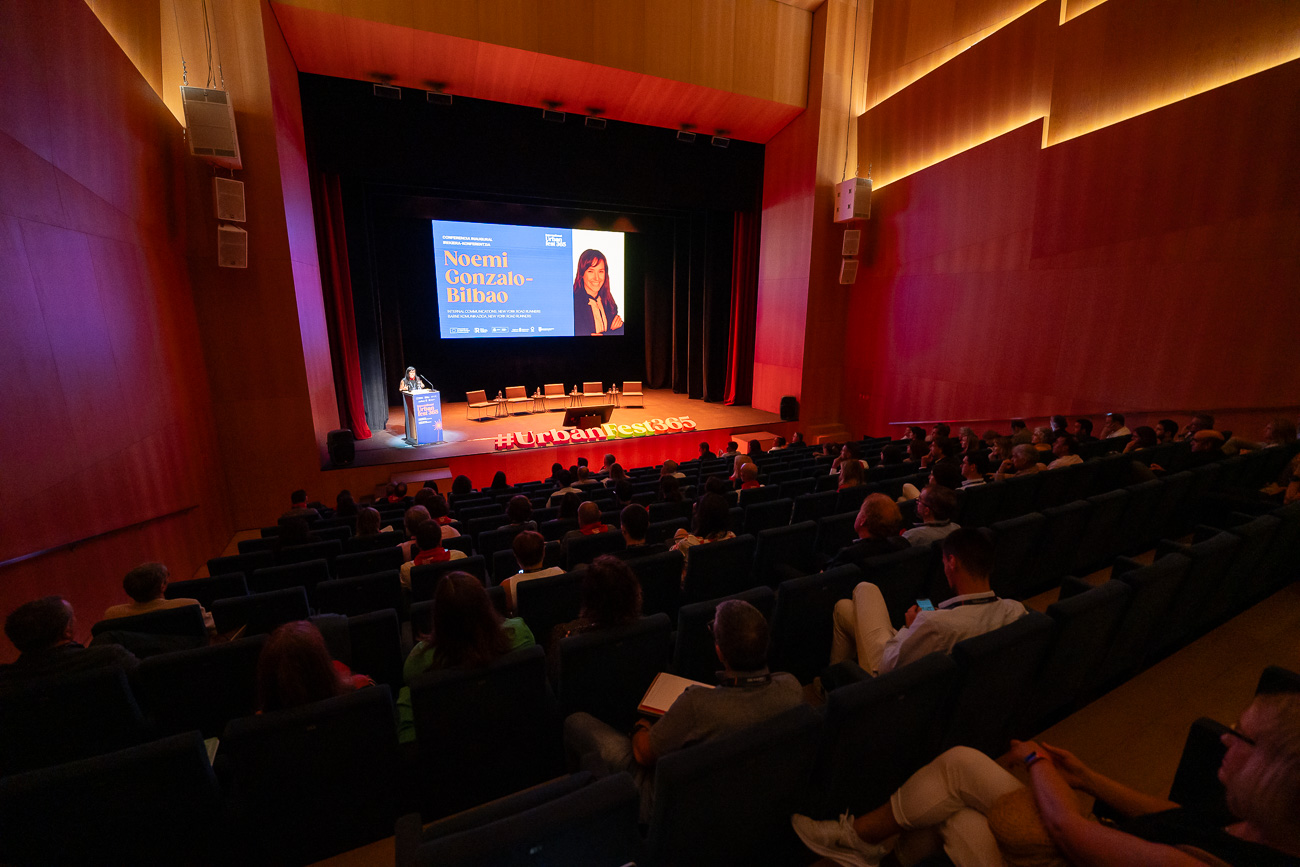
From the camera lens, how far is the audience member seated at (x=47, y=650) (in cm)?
199

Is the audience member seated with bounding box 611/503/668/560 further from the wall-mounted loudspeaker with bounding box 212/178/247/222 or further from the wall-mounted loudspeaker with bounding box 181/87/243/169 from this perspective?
the wall-mounted loudspeaker with bounding box 181/87/243/169

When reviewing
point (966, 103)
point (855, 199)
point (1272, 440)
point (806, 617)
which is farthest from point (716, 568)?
point (966, 103)

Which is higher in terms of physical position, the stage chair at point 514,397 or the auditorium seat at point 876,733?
the auditorium seat at point 876,733

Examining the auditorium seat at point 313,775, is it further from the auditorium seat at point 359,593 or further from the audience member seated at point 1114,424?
the audience member seated at point 1114,424

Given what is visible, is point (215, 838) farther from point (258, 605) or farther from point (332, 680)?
point (258, 605)

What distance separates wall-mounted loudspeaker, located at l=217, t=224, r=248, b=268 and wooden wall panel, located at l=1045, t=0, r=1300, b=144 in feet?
32.5

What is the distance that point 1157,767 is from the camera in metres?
2.01

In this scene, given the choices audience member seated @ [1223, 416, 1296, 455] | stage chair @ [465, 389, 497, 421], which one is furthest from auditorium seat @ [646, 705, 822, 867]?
stage chair @ [465, 389, 497, 421]

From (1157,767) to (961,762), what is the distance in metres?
1.23

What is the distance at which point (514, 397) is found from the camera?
12.3 meters

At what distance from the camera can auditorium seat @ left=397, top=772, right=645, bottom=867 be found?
102cm

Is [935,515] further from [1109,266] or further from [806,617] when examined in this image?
[1109,266]

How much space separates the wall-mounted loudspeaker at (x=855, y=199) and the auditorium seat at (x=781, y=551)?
310 inches

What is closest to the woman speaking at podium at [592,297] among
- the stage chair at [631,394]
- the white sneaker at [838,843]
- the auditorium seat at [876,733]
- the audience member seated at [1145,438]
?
the stage chair at [631,394]
